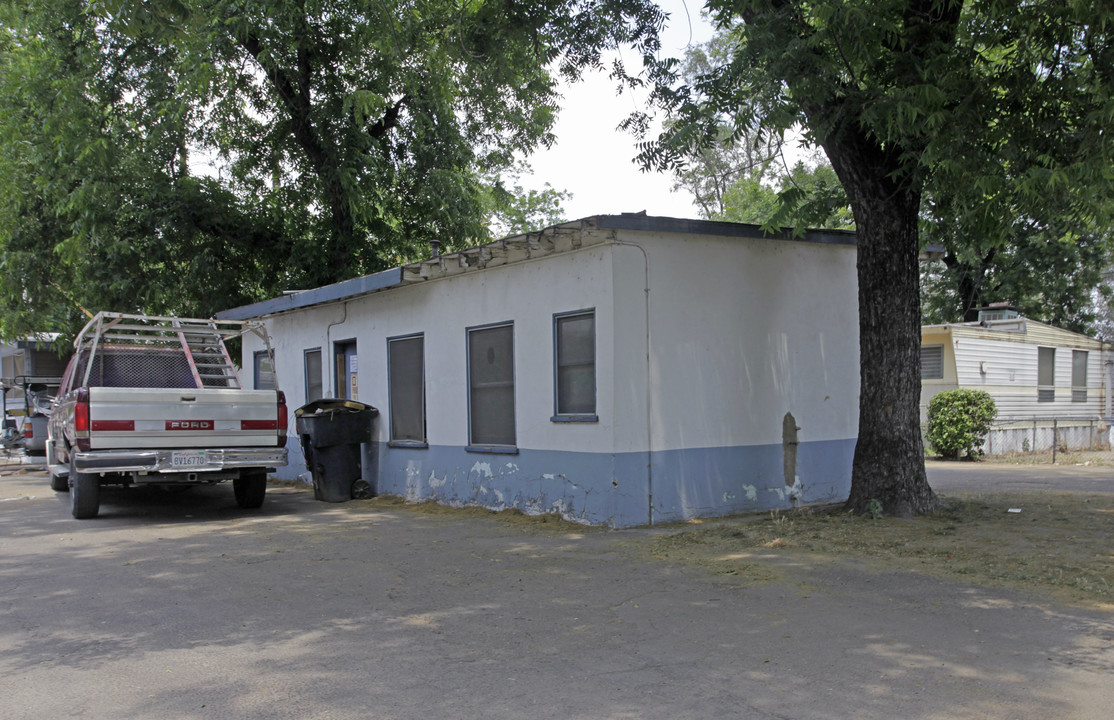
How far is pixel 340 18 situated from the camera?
17.6m

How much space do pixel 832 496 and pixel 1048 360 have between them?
15.4m

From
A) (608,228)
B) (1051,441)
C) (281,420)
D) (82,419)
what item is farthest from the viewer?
(1051,441)

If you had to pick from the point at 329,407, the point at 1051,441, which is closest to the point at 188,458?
the point at 329,407

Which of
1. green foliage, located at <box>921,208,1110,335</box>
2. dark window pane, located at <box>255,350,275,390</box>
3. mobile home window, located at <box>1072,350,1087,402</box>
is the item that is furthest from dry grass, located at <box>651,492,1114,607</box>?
green foliage, located at <box>921,208,1110,335</box>

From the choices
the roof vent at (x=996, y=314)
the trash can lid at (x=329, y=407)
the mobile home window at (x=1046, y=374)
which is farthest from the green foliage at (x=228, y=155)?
the mobile home window at (x=1046, y=374)

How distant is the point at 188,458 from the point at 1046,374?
69.8ft

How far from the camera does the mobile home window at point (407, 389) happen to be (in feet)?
42.0

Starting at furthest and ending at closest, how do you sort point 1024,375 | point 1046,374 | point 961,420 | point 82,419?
1. point 1046,374
2. point 1024,375
3. point 961,420
4. point 82,419

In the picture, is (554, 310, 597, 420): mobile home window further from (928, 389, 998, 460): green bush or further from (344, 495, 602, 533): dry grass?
(928, 389, 998, 460): green bush

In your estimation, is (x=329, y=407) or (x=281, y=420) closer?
(x=281, y=420)

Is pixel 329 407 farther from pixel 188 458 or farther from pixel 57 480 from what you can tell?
pixel 57 480

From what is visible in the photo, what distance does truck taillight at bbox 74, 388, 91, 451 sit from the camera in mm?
10453

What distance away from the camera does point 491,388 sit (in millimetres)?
11477

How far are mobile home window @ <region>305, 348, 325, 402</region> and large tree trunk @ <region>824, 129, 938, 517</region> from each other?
934 centimetres
